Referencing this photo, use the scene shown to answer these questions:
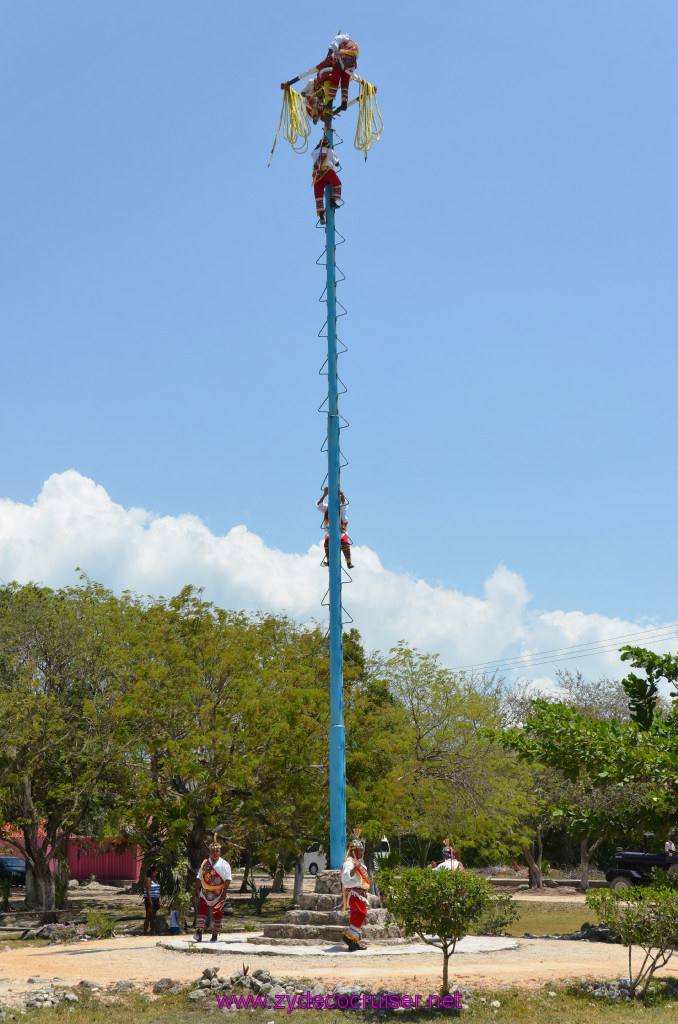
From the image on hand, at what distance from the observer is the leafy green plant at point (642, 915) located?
34.2ft

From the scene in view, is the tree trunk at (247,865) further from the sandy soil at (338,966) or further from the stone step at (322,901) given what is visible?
the sandy soil at (338,966)

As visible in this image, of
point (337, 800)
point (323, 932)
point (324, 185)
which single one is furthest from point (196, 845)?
point (324, 185)

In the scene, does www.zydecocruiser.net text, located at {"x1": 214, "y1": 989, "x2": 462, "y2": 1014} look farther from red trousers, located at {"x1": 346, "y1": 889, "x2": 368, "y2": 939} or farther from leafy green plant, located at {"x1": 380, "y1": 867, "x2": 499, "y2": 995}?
→ red trousers, located at {"x1": 346, "y1": 889, "x2": 368, "y2": 939}

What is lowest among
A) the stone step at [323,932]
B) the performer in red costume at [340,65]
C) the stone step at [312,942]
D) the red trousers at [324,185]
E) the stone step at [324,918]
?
the stone step at [312,942]

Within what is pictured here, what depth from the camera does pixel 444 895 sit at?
10.2 metres

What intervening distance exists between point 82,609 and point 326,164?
15250mm

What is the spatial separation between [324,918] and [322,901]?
1.69 ft

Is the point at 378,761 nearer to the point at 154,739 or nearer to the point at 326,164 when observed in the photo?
the point at 154,739

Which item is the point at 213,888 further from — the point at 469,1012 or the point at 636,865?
the point at 636,865

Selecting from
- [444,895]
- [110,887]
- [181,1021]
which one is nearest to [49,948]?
[181,1021]

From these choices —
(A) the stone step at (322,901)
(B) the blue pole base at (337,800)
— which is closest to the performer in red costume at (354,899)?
(A) the stone step at (322,901)

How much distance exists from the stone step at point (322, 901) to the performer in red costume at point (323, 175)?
514 inches

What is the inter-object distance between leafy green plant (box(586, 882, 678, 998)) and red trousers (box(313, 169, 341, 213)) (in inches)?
562

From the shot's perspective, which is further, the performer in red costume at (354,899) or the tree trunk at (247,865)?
the tree trunk at (247,865)
